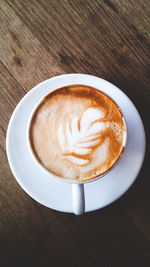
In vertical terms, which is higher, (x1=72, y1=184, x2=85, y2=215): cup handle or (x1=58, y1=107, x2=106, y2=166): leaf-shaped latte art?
(x1=58, y1=107, x2=106, y2=166): leaf-shaped latte art

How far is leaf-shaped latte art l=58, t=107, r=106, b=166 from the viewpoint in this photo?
734mm

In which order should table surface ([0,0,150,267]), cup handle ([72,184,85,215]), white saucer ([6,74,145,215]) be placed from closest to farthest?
cup handle ([72,184,85,215]) → white saucer ([6,74,145,215]) → table surface ([0,0,150,267])

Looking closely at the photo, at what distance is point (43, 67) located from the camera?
3.13ft

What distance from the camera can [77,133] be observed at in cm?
74

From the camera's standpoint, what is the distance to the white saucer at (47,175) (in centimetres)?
84

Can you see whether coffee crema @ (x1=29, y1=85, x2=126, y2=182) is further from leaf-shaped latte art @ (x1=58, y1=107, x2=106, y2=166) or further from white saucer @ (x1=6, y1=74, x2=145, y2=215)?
white saucer @ (x1=6, y1=74, x2=145, y2=215)

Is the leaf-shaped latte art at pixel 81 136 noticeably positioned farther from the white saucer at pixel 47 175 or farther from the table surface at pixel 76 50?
the table surface at pixel 76 50

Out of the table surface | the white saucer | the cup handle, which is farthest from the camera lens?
the table surface

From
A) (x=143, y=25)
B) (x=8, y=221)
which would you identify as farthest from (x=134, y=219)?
(x=143, y=25)

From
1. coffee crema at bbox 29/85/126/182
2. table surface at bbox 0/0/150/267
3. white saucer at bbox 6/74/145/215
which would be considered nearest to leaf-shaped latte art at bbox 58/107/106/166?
coffee crema at bbox 29/85/126/182

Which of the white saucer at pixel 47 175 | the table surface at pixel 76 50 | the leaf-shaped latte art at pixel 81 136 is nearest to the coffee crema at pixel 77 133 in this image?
the leaf-shaped latte art at pixel 81 136

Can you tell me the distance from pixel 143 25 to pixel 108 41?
15 centimetres

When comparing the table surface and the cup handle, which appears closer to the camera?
the cup handle

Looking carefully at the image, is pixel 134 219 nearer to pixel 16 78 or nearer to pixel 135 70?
pixel 135 70
